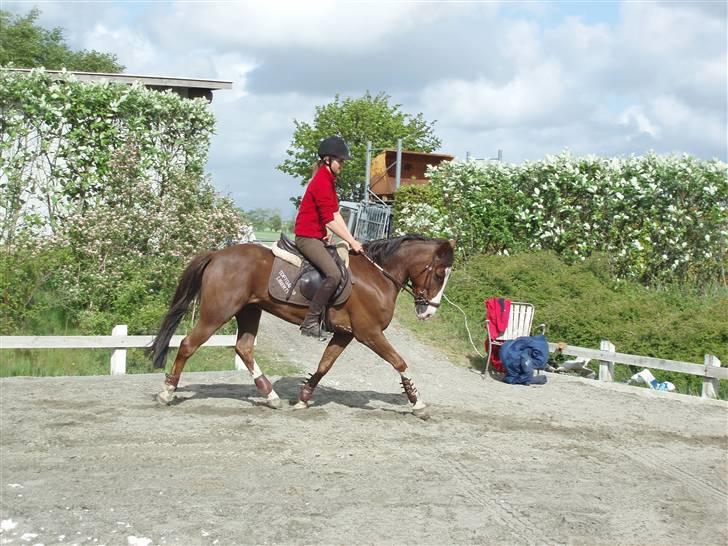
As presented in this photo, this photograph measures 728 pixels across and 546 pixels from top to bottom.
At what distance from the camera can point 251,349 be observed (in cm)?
945

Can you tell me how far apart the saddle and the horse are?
3.8 inches

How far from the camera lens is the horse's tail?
9.18m

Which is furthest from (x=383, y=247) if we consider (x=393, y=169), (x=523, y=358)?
(x=393, y=169)

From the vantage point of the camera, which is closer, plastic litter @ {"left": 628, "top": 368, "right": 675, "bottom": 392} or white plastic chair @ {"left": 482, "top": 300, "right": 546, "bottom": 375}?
plastic litter @ {"left": 628, "top": 368, "right": 675, "bottom": 392}

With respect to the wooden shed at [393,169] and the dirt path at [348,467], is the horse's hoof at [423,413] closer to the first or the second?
the dirt path at [348,467]

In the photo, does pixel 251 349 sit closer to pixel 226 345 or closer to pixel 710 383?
pixel 226 345

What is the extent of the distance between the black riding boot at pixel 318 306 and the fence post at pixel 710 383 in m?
6.10

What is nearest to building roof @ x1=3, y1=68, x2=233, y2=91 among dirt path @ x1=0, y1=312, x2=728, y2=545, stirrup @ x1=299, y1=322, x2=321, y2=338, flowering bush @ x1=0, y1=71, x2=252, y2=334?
flowering bush @ x1=0, y1=71, x2=252, y2=334

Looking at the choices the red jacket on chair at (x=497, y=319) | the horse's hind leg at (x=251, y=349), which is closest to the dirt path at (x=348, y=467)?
the horse's hind leg at (x=251, y=349)

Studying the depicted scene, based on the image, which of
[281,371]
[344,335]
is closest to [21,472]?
[344,335]

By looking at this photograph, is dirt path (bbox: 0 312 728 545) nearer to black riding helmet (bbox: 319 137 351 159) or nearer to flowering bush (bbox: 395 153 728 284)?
black riding helmet (bbox: 319 137 351 159)

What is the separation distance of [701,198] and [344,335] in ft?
36.5

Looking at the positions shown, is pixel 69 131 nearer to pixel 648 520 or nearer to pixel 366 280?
pixel 366 280

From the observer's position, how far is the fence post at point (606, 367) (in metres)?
12.6
